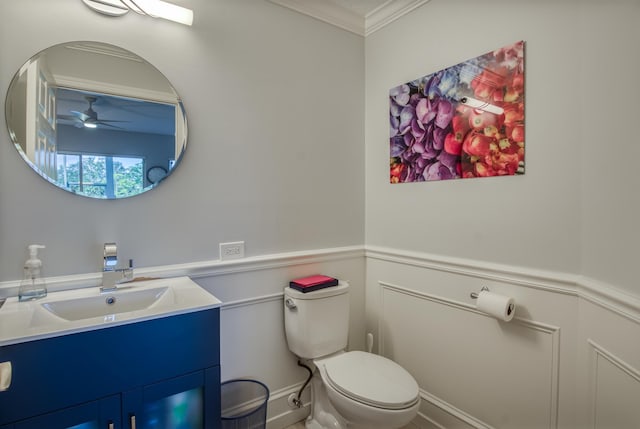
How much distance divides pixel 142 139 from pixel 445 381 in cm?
194

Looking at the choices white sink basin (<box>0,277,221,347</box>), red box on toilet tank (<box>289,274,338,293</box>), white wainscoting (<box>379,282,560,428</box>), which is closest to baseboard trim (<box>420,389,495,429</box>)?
white wainscoting (<box>379,282,560,428</box>)

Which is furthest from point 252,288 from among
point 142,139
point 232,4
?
point 232,4

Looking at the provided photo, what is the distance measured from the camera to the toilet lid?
138 cm

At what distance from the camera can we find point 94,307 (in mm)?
1308

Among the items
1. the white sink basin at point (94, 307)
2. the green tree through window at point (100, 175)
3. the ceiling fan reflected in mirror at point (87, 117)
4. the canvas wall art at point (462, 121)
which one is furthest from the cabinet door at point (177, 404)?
the canvas wall art at point (462, 121)

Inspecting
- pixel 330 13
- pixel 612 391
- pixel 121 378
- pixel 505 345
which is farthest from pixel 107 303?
pixel 330 13

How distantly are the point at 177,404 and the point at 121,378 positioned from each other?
0.74ft

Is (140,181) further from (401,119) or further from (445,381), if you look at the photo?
(445,381)

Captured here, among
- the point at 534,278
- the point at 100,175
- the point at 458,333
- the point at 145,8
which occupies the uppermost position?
the point at 145,8

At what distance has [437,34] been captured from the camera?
1.79 m

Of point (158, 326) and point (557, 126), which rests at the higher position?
point (557, 126)

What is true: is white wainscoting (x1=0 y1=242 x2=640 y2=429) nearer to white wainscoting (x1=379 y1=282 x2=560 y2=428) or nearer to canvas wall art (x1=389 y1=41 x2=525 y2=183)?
white wainscoting (x1=379 y1=282 x2=560 y2=428)

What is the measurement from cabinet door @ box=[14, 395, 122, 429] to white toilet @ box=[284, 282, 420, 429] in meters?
0.85

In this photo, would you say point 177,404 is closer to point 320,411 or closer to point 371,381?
point 371,381
